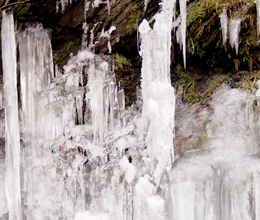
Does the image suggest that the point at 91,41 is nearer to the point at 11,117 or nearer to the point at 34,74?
the point at 34,74

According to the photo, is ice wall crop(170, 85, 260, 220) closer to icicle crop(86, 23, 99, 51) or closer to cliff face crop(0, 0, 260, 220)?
cliff face crop(0, 0, 260, 220)

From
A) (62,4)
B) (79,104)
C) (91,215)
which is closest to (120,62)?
(79,104)

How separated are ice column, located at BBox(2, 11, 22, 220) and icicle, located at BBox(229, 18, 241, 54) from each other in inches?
131

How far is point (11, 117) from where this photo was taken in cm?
418

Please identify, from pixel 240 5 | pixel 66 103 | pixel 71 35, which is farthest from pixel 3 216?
pixel 240 5

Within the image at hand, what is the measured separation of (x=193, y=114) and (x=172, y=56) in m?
1.17

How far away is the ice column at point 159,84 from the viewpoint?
11.7ft

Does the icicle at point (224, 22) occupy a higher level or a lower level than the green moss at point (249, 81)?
higher

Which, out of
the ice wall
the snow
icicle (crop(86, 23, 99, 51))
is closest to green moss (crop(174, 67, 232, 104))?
the ice wall

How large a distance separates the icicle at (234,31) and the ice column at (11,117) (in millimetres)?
3325

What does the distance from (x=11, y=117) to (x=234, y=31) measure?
374 cm

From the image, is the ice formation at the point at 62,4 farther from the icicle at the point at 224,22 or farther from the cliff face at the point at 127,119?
the icicle at the point at 224,22

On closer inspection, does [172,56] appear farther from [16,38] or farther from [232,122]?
[16,38]

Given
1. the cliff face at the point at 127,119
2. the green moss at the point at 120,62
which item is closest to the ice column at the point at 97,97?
the cliff face at the point at 127,119
